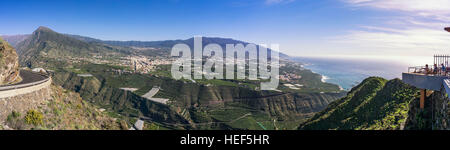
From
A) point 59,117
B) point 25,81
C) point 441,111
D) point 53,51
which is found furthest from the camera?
point 53,51

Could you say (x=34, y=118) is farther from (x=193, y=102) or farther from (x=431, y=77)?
(x=193, y=102)

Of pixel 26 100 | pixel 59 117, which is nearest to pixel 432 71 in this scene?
pixel 59 117

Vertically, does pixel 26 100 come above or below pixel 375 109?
above

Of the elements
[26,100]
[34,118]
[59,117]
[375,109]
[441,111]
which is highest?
[441,111]

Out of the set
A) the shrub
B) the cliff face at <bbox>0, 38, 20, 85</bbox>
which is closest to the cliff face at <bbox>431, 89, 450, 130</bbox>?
the shrub

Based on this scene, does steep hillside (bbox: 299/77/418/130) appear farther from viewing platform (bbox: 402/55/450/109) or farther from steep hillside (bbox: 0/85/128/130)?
steep hillside (bbox: 0/85/128/130)
